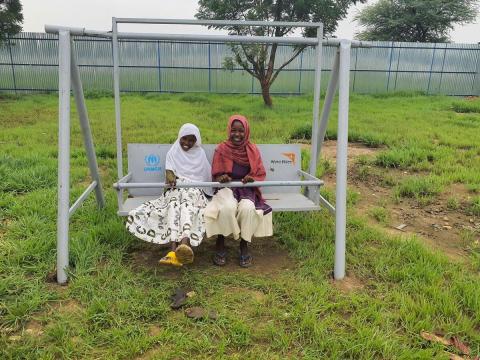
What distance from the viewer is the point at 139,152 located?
10.7 feet

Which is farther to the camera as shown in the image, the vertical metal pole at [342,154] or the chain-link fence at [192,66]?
the chain-link fence at [192,66]

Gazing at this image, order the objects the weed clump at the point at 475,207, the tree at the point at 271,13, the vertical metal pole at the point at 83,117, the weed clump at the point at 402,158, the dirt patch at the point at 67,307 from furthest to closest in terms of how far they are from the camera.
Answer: the tree at the point at 271,13 < the weed clump at the point at 402,158 < the weed clump at the point at 475,207 < the vertical metal pole at the point at 83,117 < the dirt patch at the point at 67,307

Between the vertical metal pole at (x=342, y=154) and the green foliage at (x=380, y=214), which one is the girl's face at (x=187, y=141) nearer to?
the vertical metal pole at (x=342, y=154)

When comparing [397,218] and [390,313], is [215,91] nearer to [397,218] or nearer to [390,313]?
[397,218]

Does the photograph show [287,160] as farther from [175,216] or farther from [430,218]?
[430,218]

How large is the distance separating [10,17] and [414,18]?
23.0 m

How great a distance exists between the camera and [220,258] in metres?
2.90

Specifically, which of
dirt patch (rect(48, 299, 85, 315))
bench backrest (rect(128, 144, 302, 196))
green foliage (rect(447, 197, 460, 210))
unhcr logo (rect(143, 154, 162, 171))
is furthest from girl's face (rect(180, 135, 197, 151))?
green foliage (rect(447, 197, 460, 210))

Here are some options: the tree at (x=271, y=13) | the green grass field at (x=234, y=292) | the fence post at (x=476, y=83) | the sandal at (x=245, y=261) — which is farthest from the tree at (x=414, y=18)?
the sandal at (x=245, y=261)

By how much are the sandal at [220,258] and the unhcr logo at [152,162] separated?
0.90 meters

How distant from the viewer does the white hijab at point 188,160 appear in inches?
122

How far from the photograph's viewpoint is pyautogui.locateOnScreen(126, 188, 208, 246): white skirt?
2.69m

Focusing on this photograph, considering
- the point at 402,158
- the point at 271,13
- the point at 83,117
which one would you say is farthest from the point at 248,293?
the point at 271,13

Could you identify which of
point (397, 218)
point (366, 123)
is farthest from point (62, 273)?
point (366, 123)
